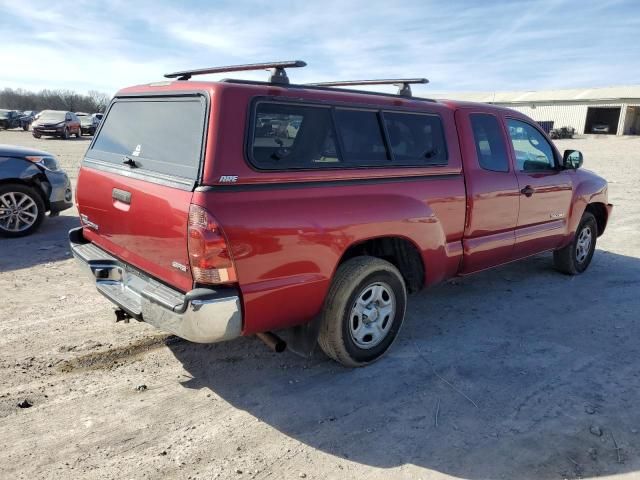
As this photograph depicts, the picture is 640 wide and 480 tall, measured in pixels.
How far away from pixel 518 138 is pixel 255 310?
3438 mm

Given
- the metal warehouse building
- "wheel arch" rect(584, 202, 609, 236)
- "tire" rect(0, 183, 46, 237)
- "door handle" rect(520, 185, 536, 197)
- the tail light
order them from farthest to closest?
the metal warehouse building
"tire" rect(0, 183, 46, 237)
"wheel arch" rect(584, 202, 609, 236)
"door handle" rect(520, 185, 536, 197)
the tail light

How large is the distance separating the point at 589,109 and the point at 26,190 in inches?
2208

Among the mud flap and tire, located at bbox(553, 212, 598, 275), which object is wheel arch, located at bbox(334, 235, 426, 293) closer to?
the mud flap

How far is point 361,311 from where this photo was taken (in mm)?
3607

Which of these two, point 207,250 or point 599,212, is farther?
point 599,212

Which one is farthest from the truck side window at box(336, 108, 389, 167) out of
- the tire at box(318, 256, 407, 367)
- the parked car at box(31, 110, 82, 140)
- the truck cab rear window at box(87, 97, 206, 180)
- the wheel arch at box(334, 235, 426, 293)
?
the parked car at box(31, 110, 82, 140)

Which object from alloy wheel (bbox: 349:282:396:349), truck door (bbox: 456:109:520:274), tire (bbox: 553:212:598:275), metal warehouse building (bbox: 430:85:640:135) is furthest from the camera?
metal warehouse building (bbox: 430:85:640:135)

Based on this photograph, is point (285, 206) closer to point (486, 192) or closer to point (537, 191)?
point (486, 192)

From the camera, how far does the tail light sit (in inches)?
106

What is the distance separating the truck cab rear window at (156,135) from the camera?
2.92 m

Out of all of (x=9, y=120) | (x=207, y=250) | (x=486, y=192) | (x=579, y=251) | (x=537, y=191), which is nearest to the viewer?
(x=207, y=250)

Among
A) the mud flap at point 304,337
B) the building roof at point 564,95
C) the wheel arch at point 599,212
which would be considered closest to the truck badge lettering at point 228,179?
the mud flap at point 304,337

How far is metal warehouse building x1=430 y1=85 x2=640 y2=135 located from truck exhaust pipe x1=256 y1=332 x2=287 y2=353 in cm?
4951

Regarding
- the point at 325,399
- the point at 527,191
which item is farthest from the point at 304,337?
the point at 527,191
